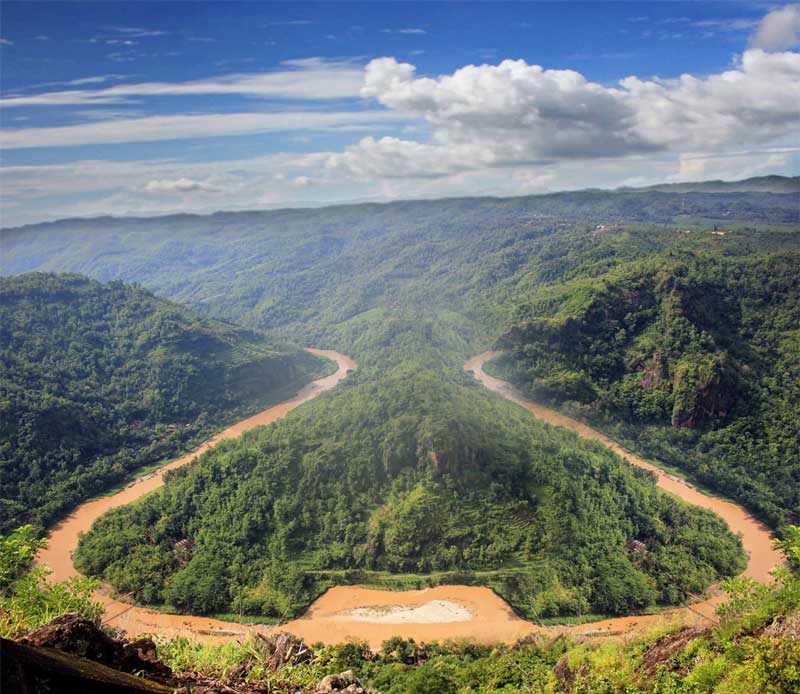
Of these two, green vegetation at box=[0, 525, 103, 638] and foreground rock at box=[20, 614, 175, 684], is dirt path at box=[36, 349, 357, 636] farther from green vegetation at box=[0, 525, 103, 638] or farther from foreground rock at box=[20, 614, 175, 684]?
foreground rock at box=[20, 614, 175, 684]

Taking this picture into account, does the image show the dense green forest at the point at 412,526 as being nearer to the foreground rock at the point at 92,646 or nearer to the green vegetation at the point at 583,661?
the green vegetation at the point at 583,661

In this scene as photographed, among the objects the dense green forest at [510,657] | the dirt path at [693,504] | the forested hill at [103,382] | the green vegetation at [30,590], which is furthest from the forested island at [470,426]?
the green vegetation at [30,590]

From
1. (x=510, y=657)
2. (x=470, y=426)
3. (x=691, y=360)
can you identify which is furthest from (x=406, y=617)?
(x=691, y=360)

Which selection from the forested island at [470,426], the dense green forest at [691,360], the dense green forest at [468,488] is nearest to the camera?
the dense green forest at [468,488]

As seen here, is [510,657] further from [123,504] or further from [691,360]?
[691,360]

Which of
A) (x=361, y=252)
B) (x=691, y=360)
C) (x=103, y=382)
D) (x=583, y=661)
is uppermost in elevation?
(x=361, y=252)

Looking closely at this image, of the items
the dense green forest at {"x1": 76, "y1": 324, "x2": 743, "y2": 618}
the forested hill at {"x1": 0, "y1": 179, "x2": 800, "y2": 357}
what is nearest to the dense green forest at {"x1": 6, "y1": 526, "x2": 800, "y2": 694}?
the dense green forest at {"x1": 76, "y1": 324, "x2": 743, "y2": 618}
